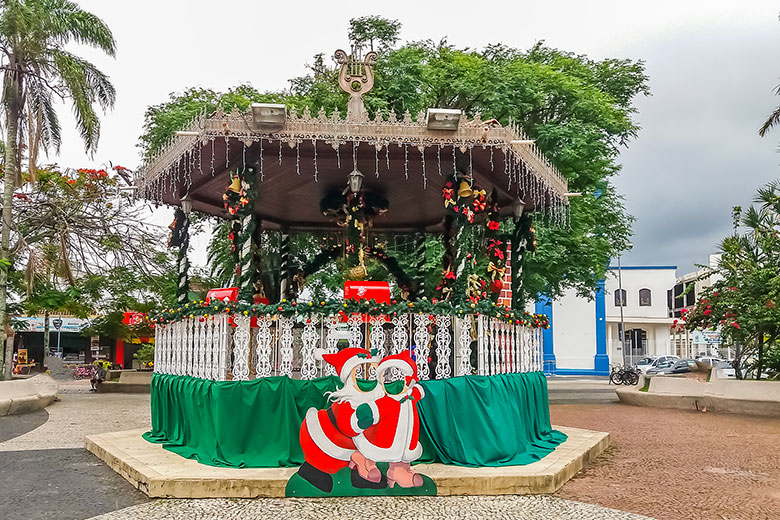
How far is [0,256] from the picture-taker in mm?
16281

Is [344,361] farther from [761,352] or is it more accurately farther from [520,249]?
[761,352]

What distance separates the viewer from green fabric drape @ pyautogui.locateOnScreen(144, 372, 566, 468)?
680 centimetres

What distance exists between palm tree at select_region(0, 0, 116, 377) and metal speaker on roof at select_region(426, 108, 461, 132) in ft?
42.0

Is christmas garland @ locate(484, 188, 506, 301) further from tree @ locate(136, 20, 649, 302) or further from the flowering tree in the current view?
the flowering tree

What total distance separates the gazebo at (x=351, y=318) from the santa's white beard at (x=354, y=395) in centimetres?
41

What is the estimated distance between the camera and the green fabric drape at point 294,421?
268 inches

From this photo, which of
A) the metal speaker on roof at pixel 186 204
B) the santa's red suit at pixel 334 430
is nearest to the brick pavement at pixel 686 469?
the santa's red suit at pixel 334 430

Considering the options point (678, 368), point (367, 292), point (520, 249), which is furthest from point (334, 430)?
point (678, 368)

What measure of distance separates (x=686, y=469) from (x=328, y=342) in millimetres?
4639

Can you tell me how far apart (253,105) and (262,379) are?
9.65ft

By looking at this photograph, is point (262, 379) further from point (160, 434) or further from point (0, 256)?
point (0, 256)

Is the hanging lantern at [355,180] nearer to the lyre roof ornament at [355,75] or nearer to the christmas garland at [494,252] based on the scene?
the lyre roof ornament at [355,75]

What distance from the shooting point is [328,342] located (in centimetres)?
708

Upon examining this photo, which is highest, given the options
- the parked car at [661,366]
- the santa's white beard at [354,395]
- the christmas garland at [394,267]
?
the christmas garland at [394,267]
